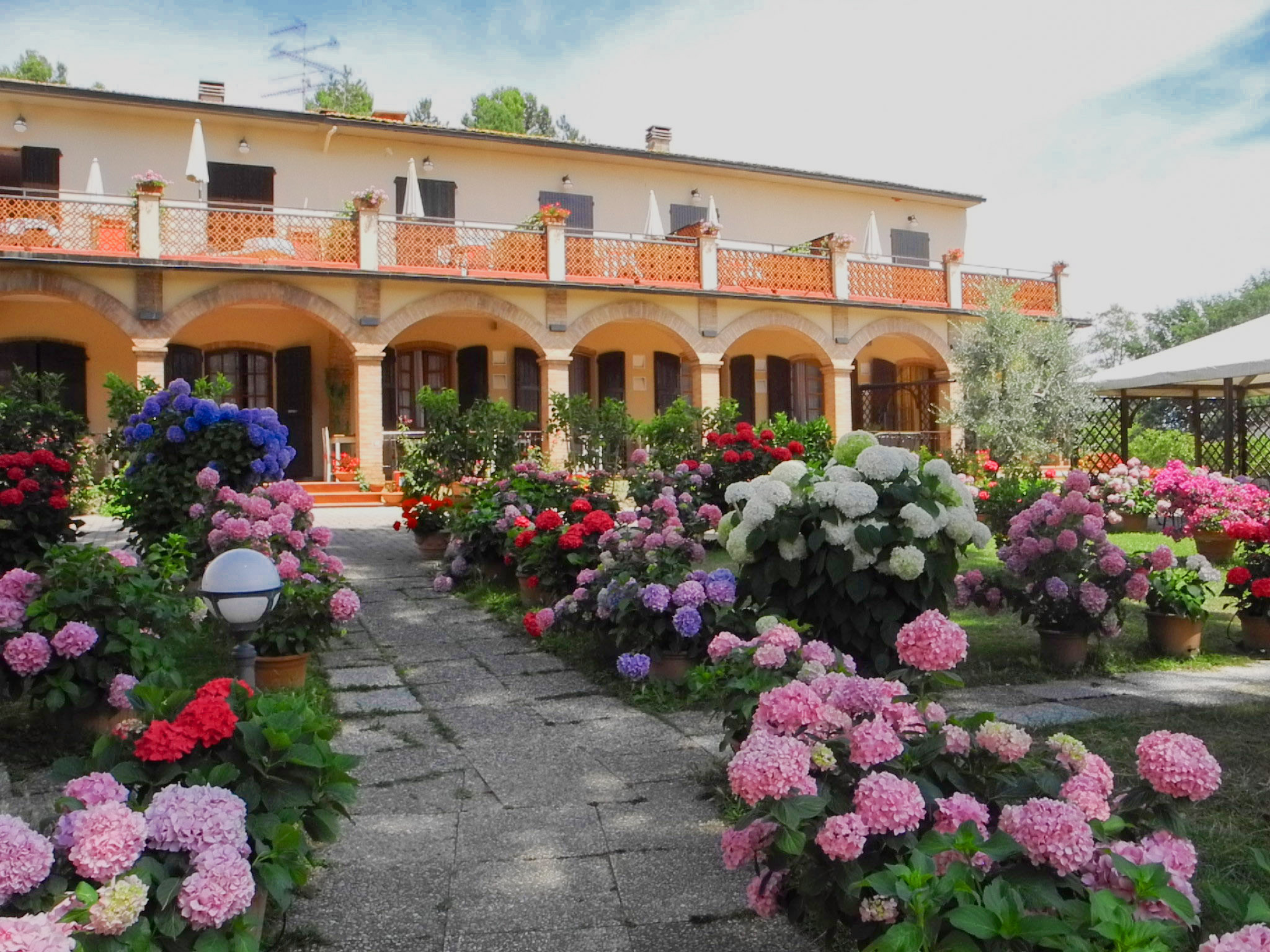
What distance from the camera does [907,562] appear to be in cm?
388

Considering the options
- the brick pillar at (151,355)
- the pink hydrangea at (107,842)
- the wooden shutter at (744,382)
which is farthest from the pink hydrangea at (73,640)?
the wooden shutter at (744,382)

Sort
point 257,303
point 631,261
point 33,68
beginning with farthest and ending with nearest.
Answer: point 33,68 → point 631,261 → point 257,303

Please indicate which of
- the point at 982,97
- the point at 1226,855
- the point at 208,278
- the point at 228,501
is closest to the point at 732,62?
the point at 982,97

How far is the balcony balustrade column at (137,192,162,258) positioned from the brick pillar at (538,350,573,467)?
6309 millimetres

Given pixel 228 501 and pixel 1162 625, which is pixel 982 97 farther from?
pixel 228 501

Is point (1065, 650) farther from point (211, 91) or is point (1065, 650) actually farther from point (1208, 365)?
point (211, 91)

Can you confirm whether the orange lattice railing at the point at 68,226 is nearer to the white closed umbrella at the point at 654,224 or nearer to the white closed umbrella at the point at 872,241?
the white closed umbrella at the point at 654,224

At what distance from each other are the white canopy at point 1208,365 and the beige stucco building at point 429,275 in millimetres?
6845

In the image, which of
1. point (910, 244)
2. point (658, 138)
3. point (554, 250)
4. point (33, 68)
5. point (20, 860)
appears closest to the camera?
point (20, 860)

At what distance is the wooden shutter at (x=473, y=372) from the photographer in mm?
18828

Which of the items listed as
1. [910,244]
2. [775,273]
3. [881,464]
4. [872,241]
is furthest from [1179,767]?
[910,244]

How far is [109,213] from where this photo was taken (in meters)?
14.8

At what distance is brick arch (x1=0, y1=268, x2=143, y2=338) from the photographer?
46.2ft

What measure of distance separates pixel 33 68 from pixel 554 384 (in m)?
28.3
